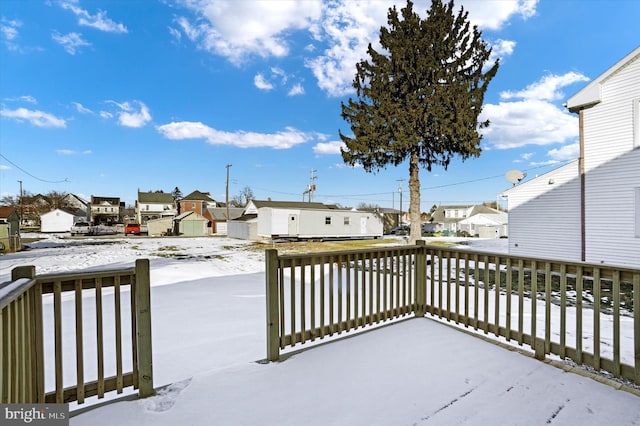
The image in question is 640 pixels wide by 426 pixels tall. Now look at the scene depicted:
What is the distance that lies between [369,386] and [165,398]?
5.27ft

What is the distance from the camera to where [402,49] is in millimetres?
13242

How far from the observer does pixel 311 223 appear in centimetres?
2428

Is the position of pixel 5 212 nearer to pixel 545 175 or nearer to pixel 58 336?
pixel 58 336

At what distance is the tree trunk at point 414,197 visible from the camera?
13.7 meters

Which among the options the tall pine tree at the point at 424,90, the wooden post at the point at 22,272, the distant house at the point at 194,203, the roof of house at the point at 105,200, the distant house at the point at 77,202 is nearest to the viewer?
the wooden post at the point at 22,272

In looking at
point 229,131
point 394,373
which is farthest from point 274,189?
point 394,373

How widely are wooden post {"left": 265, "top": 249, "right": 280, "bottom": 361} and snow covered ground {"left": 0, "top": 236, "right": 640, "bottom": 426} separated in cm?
16

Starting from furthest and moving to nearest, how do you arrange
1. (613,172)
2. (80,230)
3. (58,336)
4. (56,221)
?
(56,221) → (80,230) → (613,172) → (58,336)

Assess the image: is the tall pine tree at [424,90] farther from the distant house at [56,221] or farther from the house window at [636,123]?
the distant house at [56,221]

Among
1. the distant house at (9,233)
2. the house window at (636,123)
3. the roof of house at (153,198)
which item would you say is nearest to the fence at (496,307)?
the house window at (636,123)

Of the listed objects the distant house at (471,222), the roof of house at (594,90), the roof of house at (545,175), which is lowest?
the distant house at (471,222)

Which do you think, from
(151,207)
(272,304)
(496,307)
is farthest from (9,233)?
(151,207)

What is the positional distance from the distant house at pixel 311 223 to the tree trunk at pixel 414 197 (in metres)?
11.3

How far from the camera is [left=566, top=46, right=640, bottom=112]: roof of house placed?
8812 millimetres
